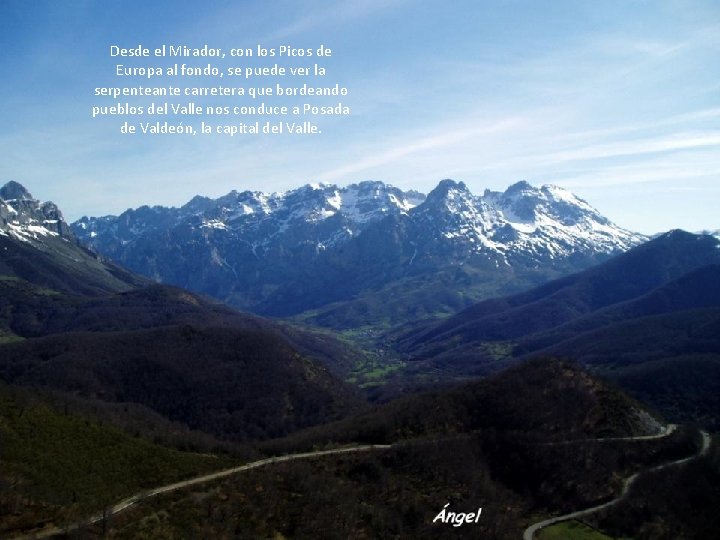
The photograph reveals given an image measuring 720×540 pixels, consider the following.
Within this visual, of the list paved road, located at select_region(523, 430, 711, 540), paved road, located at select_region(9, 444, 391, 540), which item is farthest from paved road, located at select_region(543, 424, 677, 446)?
paved road, located at select_region(9, 444, 391, 540)

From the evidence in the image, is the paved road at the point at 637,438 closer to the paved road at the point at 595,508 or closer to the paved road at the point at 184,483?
the paved road at the point at 595,508

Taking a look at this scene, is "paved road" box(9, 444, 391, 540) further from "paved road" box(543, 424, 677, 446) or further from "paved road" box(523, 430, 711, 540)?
"paved road" box(543, 424, 677, 446)

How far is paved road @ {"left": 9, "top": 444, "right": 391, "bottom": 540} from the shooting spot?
2781 inches

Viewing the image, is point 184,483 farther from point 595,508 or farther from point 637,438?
point 637,438

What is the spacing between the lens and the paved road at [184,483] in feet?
232

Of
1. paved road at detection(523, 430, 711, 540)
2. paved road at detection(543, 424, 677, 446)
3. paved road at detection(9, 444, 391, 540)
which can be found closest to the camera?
paved road at detection(9, 444, 391, 540)

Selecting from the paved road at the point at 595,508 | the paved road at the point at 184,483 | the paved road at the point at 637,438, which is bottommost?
the paved road at the point at 595,508

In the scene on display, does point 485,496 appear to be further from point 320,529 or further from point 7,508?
point 7,508

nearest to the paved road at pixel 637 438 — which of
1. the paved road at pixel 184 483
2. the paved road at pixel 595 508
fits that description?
the paved road at pixel 595 508

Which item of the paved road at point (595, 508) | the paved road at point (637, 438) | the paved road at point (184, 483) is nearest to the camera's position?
the paved road at point (184, 483)

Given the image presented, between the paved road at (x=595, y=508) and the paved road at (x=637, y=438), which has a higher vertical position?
the paved road at (x=637, y=438)

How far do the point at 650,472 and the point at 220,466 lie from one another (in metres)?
87.0

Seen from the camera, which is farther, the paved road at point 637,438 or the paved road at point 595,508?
the paved road at point 637,438

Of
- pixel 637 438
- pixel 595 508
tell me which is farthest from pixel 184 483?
→ pixel 637 438
